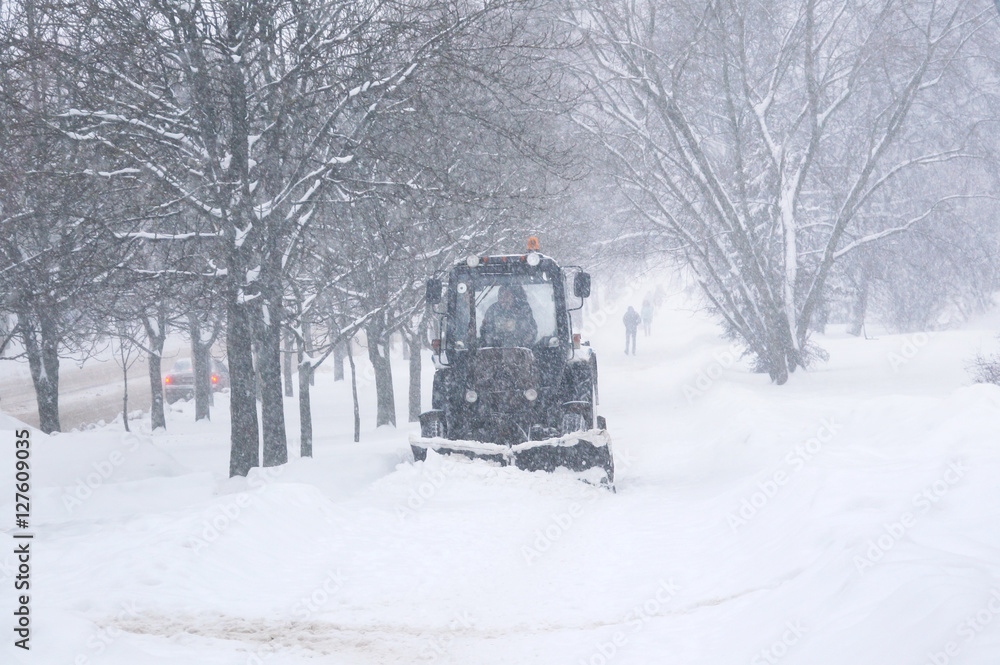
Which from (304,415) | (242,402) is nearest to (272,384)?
(242,402)

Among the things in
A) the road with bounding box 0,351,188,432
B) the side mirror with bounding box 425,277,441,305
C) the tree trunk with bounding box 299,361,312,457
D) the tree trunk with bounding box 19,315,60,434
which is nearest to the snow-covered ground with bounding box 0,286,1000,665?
the side mirror with bounding box 425,277,441,305

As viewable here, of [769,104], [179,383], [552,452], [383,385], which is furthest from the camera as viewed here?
[179,383]

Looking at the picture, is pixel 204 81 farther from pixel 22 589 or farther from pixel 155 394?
pixel 155 394

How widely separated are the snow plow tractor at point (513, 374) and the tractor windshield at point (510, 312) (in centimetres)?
1

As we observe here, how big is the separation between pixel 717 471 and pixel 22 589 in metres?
7.39

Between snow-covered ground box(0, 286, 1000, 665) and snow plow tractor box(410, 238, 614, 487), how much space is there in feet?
1.12

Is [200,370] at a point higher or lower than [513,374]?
higher

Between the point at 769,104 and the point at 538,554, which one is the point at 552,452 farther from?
the point at 769,104

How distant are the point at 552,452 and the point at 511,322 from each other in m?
2.10

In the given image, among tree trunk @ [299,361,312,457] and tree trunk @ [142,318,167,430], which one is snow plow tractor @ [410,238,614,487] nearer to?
tree trunk @ [299,361,312,457]

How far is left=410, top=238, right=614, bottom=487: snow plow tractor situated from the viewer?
8.44 meters

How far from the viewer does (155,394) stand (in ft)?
62.4

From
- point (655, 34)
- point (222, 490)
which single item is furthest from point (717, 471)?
point (655, 34)

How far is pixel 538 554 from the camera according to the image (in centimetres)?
611
